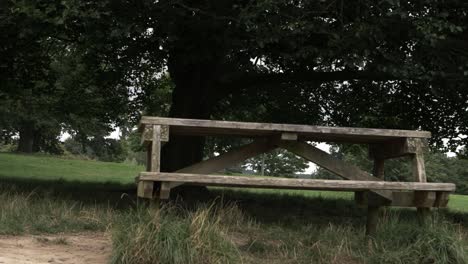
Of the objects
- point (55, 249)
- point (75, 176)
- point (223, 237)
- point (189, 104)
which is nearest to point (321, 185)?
point (223, 237)

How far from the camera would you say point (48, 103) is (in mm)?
23188

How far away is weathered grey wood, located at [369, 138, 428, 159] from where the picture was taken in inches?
252

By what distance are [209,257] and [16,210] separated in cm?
337

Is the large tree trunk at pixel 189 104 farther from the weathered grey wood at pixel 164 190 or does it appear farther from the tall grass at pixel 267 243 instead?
the weathered grey wood at pixel 164 190

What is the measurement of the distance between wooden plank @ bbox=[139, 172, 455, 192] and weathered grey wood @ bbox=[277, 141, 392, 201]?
0.55 meters

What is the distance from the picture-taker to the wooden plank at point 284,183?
18.3 ft

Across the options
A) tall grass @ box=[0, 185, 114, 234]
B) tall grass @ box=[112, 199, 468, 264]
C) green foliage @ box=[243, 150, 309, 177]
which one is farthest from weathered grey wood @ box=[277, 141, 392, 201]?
green foliage @ box=[243, 150, 309, 177]

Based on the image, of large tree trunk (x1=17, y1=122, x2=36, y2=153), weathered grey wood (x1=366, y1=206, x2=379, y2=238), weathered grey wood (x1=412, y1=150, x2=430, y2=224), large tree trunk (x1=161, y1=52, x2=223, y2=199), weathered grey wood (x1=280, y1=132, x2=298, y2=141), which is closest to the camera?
weathered grey wood (x1=280, y1=132, x2=298, y2=141)

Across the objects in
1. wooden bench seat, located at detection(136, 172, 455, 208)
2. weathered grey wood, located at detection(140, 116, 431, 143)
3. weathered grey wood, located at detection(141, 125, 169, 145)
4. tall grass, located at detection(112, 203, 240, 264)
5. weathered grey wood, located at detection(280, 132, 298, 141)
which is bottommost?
tall grass, located at detection(112, 203, 240, 264)

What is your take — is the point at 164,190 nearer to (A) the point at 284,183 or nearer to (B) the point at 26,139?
(A) the point at 284,183

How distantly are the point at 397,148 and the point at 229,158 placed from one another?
2.00 m

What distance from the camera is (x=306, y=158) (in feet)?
21.6

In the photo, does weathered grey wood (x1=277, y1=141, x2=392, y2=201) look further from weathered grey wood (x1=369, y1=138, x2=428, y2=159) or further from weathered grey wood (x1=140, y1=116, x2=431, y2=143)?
weathered grey wood (x1=369, y1=138, x2=428, y2=159)

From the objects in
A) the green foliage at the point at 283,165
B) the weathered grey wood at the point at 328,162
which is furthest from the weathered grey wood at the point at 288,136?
the green foliage at the point at 283,165
